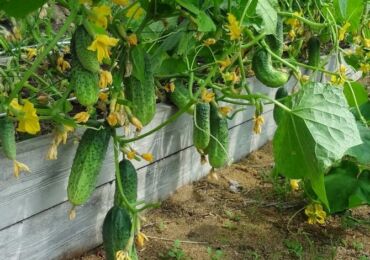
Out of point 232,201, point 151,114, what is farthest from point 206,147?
point 151,114

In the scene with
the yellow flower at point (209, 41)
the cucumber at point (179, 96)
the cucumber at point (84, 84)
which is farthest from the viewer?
the cucumber at point (179, 96)

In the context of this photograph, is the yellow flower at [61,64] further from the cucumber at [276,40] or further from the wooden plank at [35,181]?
the cucumber at [276,40]

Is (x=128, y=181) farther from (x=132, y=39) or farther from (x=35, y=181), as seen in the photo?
(x=132, y=39)

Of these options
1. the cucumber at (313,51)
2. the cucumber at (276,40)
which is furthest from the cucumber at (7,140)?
the cucumber at (313,51)

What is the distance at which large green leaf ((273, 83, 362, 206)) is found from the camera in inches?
74.1

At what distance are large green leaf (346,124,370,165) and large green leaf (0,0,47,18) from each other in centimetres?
126

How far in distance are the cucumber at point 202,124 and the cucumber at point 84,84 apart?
31.3 inches

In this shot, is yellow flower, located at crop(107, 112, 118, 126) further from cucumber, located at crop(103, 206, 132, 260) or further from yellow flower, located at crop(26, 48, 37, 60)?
yellow flower, located at crop(26, 48, 37, 60)

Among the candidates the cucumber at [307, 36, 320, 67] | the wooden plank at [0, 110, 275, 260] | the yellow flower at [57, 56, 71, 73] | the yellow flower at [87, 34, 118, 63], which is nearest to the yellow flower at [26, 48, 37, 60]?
the yellow flower at [57, 56, 71, 73]

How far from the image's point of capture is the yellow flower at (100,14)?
4.85 feet

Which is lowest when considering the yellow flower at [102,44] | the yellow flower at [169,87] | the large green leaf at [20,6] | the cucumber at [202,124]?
the cucumber at [202,124]

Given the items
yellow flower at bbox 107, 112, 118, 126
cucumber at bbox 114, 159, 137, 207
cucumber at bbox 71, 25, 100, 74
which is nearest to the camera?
cucumber at bbox 71, 25, 100, 74

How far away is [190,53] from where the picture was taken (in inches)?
101

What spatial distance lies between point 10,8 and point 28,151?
599 millimetres
